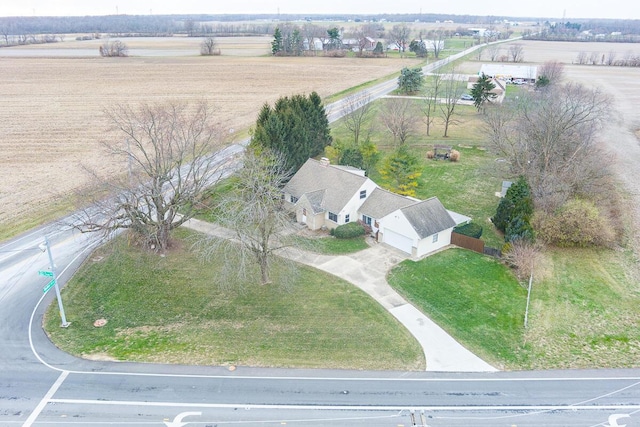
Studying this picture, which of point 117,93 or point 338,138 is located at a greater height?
point 117,93

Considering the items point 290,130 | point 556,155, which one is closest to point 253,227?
point 290,130

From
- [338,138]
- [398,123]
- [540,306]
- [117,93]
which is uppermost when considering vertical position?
[117,93]

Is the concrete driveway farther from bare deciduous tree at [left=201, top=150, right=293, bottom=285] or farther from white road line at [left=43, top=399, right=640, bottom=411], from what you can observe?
bare deciduous tree at [left=201, top=150, right=293, bottom=285]

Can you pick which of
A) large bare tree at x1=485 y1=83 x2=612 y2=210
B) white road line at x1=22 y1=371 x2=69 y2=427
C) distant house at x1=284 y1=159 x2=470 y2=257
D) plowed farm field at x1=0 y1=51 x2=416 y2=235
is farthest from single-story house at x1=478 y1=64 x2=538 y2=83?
white road line at x1=22 y1=371 x2=69 y2=427

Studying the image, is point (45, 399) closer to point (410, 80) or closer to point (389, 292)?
point (389, 292)

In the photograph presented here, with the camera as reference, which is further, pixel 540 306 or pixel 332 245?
pixel 332 245

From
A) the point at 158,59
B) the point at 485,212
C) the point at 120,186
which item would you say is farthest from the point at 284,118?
the point at 158,59

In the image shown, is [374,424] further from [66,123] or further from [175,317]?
[66,123]
